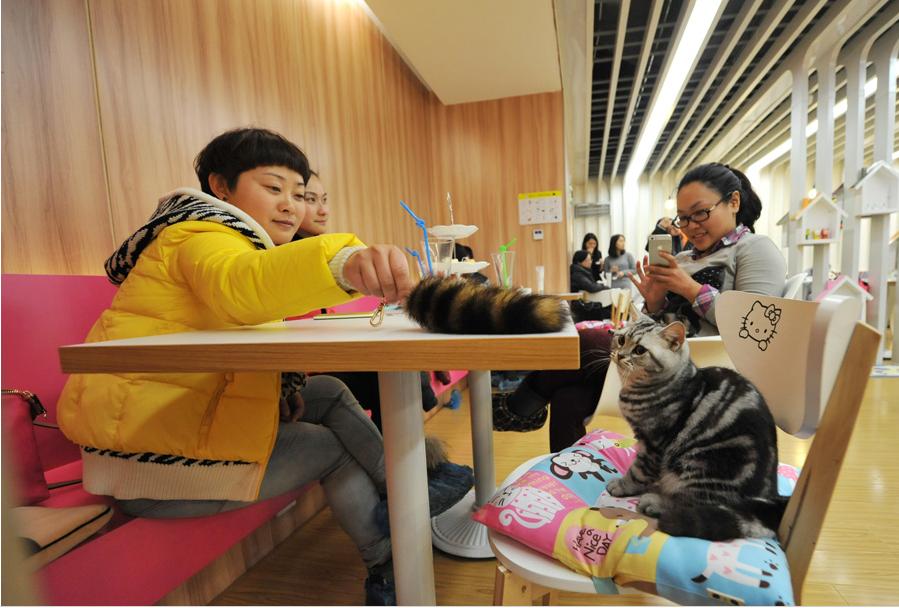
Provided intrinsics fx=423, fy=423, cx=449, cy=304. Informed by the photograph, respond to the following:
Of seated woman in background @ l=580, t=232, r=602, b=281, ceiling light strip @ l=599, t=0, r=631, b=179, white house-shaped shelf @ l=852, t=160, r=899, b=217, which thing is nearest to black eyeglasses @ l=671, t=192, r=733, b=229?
ceiling light strip @ l=599, t=0, r=631, b=179

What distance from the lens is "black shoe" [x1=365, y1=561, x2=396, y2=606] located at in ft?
3.11

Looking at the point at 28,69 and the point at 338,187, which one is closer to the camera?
the point at 28,69

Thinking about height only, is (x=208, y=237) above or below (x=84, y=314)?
above

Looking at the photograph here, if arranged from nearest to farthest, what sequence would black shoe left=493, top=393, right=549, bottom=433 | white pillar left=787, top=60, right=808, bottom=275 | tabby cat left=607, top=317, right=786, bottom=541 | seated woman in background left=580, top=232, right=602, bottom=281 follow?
tabby cat left=607, top=317, right=786, bottom=541 < black shoe left=493, top=393, right=549, bottom=433 < white pillar left=787, top=60, right=808, bottom=275 < seated woman in background left=580, top=232, right=602, bottom=281

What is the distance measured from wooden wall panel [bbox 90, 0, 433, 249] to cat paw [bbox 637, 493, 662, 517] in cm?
150

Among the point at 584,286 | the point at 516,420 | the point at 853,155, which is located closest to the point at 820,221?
the point at 853,155

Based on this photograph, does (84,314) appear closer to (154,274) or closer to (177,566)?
(154,274)

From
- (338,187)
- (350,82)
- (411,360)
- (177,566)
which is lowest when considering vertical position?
(177,566)

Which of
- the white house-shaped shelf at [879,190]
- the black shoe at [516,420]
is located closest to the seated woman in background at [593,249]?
the white house-shaped shelf at [879,190]

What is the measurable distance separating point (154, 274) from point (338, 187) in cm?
179

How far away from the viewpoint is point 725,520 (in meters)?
0.55

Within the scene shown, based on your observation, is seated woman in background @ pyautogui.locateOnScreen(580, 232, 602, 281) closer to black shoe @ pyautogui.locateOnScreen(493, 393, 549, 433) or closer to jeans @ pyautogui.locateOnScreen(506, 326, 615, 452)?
black shoe @ pyautogui.locateOnScreen(493, 393, 549, 433)

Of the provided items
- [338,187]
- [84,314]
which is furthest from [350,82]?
[84,314]

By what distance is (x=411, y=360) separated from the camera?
0.48 meters
